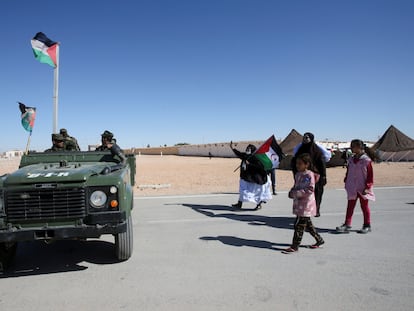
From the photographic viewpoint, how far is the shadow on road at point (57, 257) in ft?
13.2

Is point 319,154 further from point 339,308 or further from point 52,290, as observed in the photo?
point 52,290

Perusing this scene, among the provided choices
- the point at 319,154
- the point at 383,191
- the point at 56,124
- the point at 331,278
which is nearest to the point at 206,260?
the point at 331,278

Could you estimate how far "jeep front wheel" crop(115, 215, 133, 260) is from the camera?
4023mm

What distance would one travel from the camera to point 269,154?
7738 millimetres

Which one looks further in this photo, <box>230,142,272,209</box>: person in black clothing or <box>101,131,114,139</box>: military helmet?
<box>230,142,272,209</box>: person in black clothing

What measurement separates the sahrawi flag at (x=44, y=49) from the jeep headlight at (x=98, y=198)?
926 centimetres

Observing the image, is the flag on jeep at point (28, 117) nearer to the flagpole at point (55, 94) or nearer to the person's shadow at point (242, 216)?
the flagpole at point (55, 94)

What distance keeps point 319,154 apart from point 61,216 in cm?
455

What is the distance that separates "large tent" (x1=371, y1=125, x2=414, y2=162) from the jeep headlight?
2806 centimetres

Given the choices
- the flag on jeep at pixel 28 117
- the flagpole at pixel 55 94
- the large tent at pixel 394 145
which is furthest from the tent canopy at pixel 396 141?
the flag on jeep at pixel 28 117

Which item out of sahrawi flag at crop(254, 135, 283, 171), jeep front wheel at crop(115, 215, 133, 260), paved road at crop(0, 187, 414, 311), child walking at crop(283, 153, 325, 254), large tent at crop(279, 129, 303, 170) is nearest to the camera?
paved road at crop(0, 187, 414, 311)

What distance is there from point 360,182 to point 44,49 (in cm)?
1097

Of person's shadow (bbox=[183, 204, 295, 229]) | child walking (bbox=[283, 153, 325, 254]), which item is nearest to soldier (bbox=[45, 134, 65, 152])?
person's shadow (bbox=[183, 204, 295, 229])

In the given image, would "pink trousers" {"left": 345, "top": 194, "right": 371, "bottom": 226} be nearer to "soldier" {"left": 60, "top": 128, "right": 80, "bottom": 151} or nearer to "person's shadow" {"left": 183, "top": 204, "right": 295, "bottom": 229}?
"person's shadow" {"left": 183, "top": 204, "right": 295, "bottom": 229}
